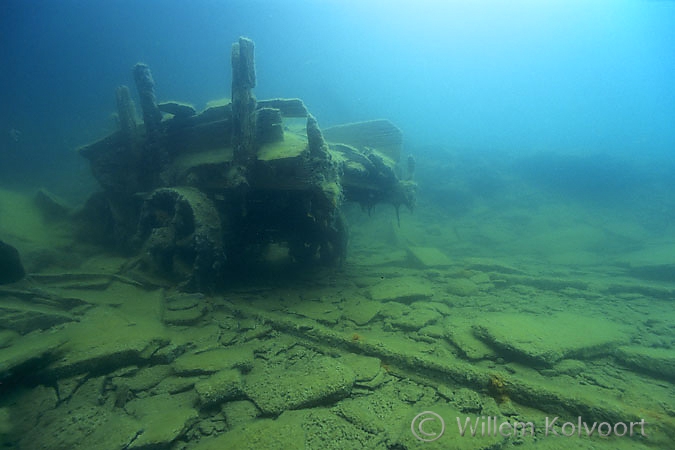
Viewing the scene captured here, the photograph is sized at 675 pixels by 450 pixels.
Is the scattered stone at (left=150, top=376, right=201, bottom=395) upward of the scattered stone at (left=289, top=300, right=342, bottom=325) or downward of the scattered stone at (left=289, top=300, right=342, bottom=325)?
downward

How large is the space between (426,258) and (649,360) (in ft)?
18.7

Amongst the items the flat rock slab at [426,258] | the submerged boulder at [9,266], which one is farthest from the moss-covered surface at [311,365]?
the flat rock slab at [426,258]

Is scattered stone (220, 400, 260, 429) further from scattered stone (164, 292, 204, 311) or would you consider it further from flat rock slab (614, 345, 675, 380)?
flat rock slab (614, 345, 675, 380)

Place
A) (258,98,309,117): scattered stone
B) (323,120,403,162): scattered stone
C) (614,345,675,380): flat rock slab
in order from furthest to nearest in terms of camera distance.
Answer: (323,120,403,162): scattered stone, (258,98,309,117): scattered stone, (614,345,675,380): flat rock slab

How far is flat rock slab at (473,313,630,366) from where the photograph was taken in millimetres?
3873

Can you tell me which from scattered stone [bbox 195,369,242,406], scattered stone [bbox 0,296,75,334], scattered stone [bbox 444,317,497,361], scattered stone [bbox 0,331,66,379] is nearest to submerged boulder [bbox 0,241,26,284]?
scattered stone [bbox 0,296,75,334]

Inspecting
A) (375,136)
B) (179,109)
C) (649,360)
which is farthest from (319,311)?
(375,136)

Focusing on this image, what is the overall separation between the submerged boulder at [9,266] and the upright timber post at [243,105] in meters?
4.05

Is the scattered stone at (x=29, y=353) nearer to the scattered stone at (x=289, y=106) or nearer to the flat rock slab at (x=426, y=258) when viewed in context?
the scattered stone at (x=289, y=106)

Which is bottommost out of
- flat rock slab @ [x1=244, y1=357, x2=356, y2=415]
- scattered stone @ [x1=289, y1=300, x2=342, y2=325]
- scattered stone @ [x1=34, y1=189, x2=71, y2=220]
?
flat rock slab @ [x1=244, y1=357, x2=356, y2=415]

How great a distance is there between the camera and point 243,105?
232 inches

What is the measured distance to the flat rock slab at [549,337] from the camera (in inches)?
152

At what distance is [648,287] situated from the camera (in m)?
7.50

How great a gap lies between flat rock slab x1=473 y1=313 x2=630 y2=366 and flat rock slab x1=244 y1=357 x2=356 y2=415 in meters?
2.15
